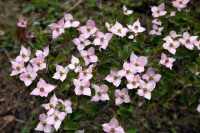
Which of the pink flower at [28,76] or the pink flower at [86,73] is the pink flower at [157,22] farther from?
A: the pink flower at [28,76]

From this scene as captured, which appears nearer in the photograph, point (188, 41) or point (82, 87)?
point (82, 87)

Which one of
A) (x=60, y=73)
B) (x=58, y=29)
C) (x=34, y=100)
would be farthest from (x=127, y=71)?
(x=34, y=100)

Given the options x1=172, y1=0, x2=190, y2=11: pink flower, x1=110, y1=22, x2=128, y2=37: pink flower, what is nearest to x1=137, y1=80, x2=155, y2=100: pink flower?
x1=110, y1=22, x2=128, y2=37: pink flower

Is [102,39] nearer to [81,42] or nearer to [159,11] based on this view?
[81,42]

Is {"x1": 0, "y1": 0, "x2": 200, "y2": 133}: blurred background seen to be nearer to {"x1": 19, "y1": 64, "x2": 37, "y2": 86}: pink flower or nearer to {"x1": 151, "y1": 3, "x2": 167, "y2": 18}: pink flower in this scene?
{"x1": 151, "y1": 3, "x2": 167, "y2": 18}: pink flower

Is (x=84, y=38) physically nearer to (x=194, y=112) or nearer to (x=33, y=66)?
(x=33, y=66)
